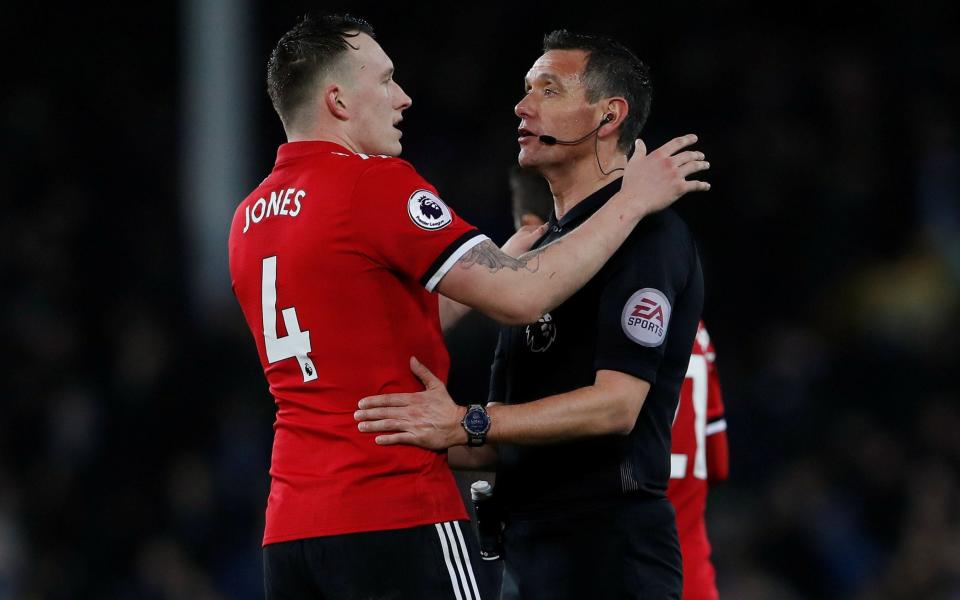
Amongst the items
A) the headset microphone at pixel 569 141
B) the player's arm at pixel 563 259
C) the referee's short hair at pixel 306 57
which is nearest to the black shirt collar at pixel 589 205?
the headset microphone at pixel 569 141

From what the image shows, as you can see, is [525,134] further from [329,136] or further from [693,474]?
[693,474]

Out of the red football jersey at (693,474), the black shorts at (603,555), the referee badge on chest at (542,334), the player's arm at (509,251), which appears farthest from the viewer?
the red football jersey at (693,474)

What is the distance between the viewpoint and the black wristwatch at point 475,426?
3.40m

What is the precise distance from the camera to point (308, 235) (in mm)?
3371

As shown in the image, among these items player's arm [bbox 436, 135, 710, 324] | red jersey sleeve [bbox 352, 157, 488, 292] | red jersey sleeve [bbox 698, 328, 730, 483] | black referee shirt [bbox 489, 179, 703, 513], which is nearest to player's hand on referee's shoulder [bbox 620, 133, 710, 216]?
player's arm [bbox 436, 135, 710, 324]

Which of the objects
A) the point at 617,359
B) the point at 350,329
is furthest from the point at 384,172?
the point at 617,359

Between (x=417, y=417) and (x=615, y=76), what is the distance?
1.14 meters

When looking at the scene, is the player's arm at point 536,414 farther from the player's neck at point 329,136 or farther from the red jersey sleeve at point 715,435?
the red jersey sleeve at point 715,435

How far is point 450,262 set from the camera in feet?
10.9

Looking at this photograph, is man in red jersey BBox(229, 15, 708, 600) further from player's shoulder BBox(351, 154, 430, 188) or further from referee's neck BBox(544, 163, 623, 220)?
referee's neck BBox(544, 163, 623, 220)

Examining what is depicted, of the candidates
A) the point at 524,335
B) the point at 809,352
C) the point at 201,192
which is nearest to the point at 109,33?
the point at 201,192

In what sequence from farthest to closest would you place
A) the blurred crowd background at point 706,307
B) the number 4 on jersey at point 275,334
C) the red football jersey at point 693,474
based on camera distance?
the blurred crowd background at point 706,307 → the red football jersey at point 693,474 → the number 4 on jersey at point 275,334

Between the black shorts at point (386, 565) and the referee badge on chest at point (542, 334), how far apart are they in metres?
0.58

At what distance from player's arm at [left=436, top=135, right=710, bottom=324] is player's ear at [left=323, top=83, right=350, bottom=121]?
0.55 meters
